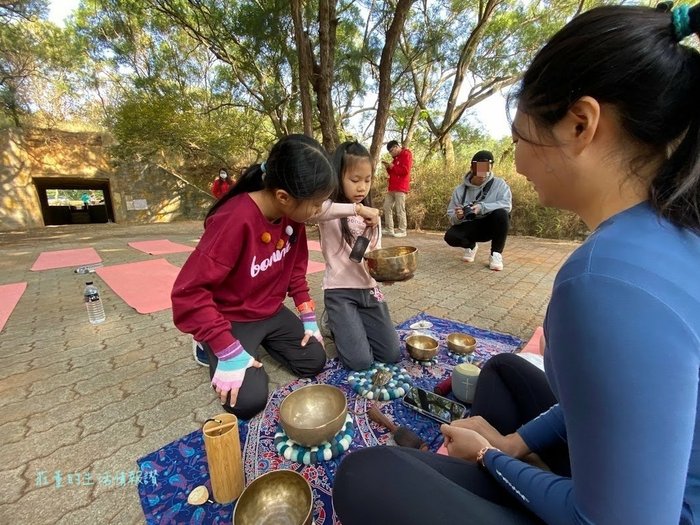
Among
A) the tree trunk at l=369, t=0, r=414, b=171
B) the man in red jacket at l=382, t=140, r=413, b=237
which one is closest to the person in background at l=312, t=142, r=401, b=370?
the tree trunk at l=369, t=0, r=414, b=171

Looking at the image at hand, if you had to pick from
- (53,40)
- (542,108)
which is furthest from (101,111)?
(542,108)

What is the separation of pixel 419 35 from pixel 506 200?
865 cm

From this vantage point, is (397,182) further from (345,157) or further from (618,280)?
(618,280)

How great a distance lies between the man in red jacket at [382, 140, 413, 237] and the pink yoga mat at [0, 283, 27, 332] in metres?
5.89

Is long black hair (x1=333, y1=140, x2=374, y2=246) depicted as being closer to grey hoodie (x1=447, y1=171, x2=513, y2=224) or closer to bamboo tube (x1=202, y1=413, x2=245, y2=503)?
bamboo tube (x1=202, y1=413, x2=245, y2=503)

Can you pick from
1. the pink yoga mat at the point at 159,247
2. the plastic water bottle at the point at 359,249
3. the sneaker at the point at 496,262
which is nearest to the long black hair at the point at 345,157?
the plastic water bottle at the point at 359,249

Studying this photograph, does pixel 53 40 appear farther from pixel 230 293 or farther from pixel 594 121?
pixel 594 121

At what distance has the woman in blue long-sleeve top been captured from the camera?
0.49 m

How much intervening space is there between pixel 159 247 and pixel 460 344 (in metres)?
6.24

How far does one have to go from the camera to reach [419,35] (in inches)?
405

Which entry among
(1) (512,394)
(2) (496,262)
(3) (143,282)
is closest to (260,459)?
(1) (512,394)

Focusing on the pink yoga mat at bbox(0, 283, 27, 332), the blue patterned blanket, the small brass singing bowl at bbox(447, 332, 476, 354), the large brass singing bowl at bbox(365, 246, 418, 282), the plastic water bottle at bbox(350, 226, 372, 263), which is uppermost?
the plastic water bottle at bbox(350, 226, 372, 263)

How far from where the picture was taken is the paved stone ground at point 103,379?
4.46 feet

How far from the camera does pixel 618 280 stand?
20.2 inches
